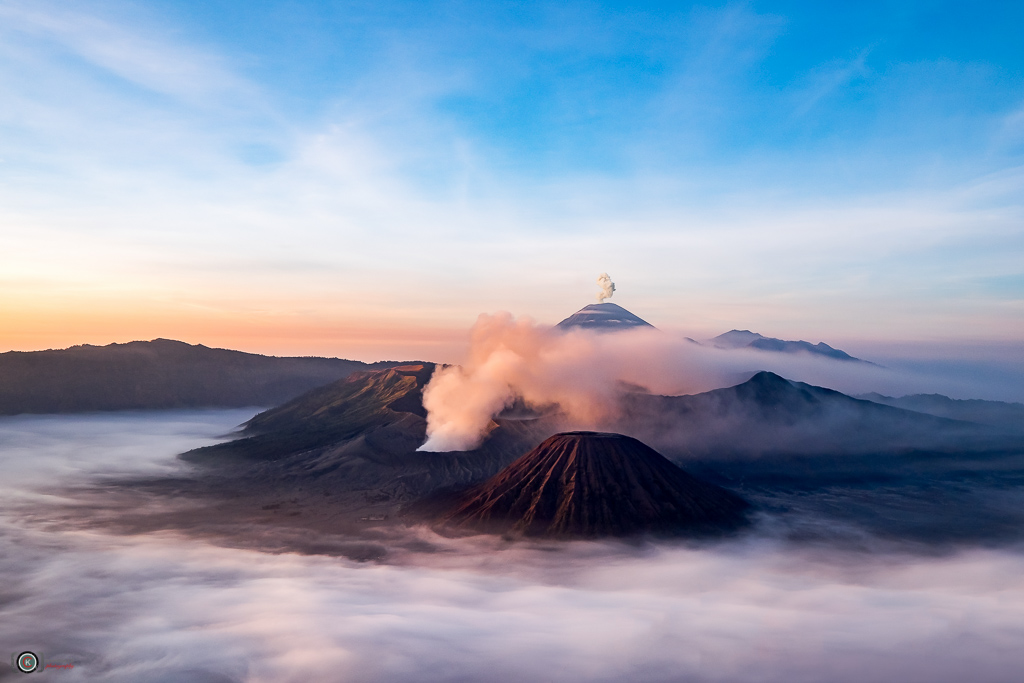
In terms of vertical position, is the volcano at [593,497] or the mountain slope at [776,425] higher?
the mountain slope at [776,425]

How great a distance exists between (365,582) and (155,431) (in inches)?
5553

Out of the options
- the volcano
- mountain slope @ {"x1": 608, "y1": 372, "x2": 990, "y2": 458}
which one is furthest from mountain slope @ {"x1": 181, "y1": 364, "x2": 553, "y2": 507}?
mountain slope @ {"x1": 608, "y1": 372, "x2": 990, "y2": 458}

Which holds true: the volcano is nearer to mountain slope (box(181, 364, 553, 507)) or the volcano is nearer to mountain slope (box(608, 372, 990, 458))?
mountain slope (box(181, 364, 553, 507))

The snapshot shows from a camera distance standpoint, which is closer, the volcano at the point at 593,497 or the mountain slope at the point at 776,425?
the volcano at the point at 593,497

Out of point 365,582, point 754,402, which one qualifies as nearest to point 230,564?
point 365,582

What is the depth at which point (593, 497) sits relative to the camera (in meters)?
67.4

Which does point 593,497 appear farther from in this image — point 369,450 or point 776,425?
point 776,425

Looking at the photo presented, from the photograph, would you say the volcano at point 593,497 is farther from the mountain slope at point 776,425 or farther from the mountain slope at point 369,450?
the mountain slope at point 776,425

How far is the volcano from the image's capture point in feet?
213

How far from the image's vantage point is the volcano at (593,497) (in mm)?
64938

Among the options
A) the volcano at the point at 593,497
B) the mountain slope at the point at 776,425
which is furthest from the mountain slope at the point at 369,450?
the mountain slope at the point at 776,425

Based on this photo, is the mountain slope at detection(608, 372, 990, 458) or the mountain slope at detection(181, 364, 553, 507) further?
the mountain slope at detection(608, 372, 990, 458)

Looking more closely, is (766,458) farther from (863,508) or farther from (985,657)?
(985,657)

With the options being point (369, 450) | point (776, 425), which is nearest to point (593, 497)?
point (369, 450)
